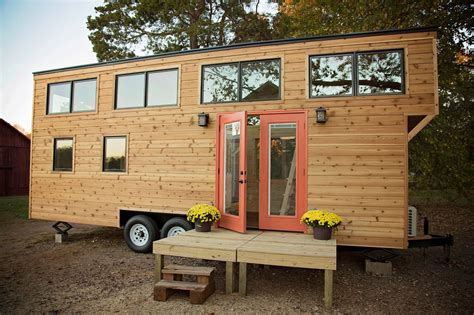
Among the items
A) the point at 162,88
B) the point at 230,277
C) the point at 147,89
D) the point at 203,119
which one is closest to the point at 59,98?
the point at 147,89

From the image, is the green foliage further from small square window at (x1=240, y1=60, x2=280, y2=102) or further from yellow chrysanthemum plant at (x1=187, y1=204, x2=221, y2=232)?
yellow chrysanthemum plant at (x1=187, y1=204, x2=221, y2=232)

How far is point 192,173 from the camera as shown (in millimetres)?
5805

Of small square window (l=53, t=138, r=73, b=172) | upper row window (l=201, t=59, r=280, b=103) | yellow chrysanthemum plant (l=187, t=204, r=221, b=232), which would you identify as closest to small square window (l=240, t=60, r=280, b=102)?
upper row window (l=201, t=59, r=280, b=103)

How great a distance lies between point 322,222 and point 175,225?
2.75 metres

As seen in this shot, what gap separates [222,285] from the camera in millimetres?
4469

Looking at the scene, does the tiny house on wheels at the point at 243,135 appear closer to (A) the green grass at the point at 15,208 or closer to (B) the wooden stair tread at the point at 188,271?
(B) the wooden stair tread at the point at 188,271

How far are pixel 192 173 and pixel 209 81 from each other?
1720mm

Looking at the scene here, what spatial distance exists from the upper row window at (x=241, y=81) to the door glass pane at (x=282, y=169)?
636 mm

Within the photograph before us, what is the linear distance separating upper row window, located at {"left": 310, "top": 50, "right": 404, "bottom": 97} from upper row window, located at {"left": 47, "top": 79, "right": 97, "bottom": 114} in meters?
4.69

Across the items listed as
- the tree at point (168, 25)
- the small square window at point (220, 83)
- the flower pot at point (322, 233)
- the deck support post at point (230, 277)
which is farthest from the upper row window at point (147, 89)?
the tree at point (168, 25)

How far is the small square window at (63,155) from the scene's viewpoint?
6.99 m

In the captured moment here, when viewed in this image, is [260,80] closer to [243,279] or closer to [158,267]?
[243,279]

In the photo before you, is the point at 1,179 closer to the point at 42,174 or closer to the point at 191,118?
the point at 42,174

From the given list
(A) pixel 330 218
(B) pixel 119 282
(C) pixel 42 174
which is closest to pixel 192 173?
(B) pixel 119 282
